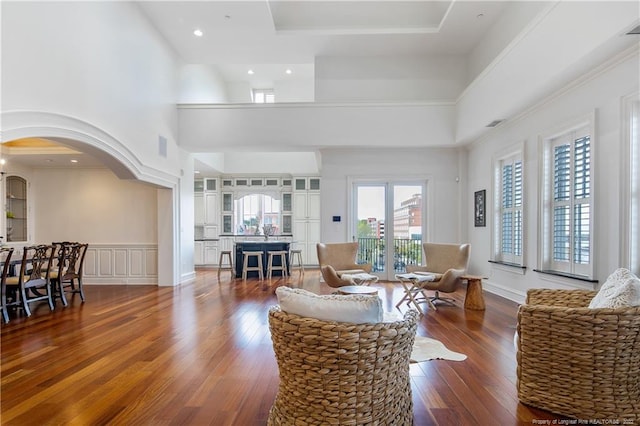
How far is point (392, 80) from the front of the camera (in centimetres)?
743

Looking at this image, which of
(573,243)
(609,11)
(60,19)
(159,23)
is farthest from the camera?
(159,23)

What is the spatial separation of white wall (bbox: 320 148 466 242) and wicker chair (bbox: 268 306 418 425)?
5.54m

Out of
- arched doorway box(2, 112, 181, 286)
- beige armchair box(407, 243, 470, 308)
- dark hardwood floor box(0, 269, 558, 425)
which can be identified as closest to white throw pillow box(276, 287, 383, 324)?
dark hardwood floor box(0, 269, 558, 425)

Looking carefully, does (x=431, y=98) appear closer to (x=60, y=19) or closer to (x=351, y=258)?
(x=351, y=258)

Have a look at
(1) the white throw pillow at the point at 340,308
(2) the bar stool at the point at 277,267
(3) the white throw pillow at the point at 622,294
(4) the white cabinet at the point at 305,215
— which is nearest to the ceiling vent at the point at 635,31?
(3) the white throw pillow at the point at 622,294

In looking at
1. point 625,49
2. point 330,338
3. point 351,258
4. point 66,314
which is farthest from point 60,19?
point 625,49

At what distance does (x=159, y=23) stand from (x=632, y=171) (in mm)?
6996

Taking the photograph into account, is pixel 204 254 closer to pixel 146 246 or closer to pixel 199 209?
pixel 199 209

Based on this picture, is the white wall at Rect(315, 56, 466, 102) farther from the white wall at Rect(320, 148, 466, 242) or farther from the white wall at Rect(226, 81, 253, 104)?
the white wall at Rect(226, 81, 253, 104)

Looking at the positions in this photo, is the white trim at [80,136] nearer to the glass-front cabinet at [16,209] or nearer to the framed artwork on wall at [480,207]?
the glass-front cabinet at [16,209]

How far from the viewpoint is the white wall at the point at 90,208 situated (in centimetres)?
725

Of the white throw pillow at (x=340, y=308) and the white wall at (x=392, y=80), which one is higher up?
the white wall at (x=392, y=80)

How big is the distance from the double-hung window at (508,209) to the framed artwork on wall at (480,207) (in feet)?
1.22

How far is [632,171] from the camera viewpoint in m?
3.33
